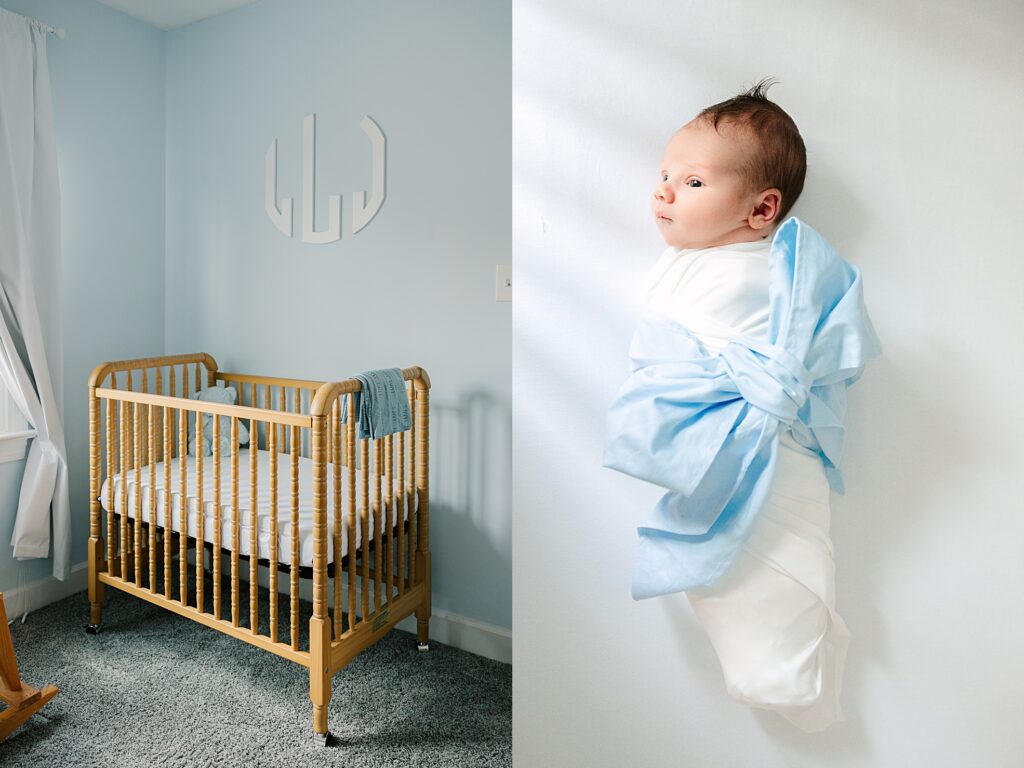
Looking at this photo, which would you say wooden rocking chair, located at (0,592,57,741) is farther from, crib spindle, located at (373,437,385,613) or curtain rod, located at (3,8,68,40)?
Answer: curtain rod, located at (3,8,68,40)

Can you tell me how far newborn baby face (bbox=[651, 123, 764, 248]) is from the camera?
0.71 metres

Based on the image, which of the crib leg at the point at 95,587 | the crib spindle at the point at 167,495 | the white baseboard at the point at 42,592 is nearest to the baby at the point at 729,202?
the crib spindle at the point at 167,495

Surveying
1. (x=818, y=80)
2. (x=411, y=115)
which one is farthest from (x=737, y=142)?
(x=411, y=115)

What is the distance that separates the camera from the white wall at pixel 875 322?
0.68 meters

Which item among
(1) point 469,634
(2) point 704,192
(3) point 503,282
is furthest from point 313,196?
(2) point 704,192

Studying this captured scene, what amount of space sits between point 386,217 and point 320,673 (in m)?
1.61

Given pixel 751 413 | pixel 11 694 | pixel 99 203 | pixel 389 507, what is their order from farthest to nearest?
pixel 99 203
pixel 389 507
pixel 11 694
pixel 751 413

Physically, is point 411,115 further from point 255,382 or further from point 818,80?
point 818,80

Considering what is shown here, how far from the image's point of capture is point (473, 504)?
91.1 inches

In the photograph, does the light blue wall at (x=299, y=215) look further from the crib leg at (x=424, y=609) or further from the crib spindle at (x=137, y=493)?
the crib spindle at (x=137, y=493)

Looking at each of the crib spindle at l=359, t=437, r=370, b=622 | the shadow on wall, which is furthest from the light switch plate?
the crib spindle at l=359, t=437, r=370, b=622

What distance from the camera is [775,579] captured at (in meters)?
0.69

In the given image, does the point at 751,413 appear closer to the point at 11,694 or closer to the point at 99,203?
the point at 11,694

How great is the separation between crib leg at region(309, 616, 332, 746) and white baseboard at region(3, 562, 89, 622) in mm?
1303
